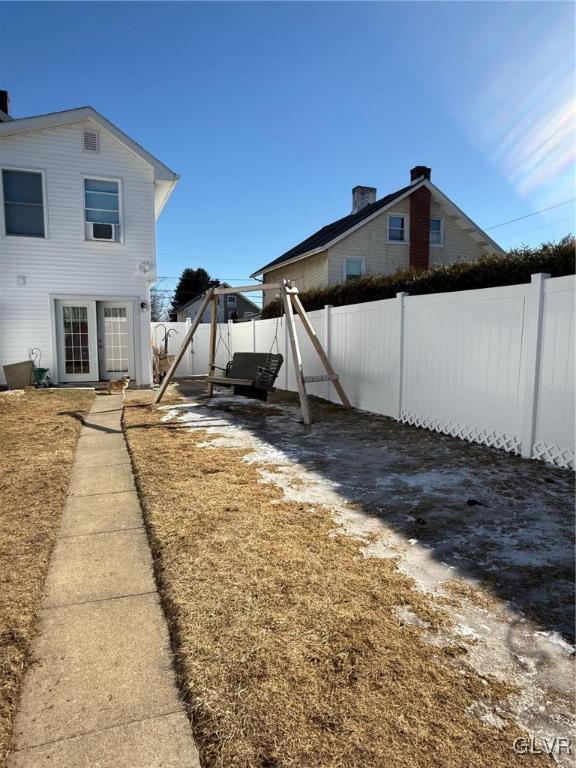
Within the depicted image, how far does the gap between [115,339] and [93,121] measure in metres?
5.05

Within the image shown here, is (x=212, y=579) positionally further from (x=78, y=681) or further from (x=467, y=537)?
(x=467, y=537)

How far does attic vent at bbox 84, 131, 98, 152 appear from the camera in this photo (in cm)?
1097

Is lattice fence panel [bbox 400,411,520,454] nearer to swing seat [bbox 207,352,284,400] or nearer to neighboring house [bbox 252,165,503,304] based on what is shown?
swing seat [bbox 207,352,284,400]

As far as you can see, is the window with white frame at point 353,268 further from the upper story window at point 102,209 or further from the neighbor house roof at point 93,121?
the upper story window at point 102,209

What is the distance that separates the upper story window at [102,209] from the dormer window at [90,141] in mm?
712

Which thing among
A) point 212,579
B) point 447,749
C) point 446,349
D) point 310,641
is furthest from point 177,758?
point 446,349

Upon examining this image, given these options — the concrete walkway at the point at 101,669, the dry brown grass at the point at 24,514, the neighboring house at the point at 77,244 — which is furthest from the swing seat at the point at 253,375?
the concrete walkway at the point at 101,669

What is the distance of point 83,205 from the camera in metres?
11.0

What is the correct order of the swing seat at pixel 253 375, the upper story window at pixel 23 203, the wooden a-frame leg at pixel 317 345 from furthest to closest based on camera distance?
the upper story window at pixel 23 203 < the swing seat at pixel 253 375 < the wooden a-frame leg at pixel 317 345

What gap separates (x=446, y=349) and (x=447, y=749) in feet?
17.5

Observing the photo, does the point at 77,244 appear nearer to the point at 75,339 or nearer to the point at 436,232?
the point at 75,339

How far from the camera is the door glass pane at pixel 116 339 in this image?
38.4 ft

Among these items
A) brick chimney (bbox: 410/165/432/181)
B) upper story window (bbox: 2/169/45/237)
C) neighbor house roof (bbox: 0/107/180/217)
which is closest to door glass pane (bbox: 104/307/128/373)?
upper story window (bbox: 2/169/45/237)

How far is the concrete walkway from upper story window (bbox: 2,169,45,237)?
9.59 meters
